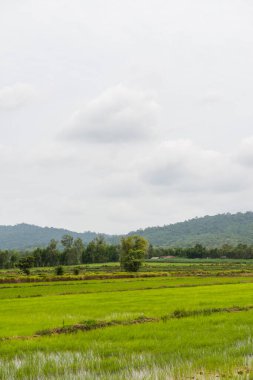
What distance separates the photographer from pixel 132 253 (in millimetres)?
103125

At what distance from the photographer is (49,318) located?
73.6 feet

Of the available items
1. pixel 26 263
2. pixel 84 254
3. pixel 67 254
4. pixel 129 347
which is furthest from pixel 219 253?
pixel 129 347

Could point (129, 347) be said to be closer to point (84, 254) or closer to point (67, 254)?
point (67, 254)

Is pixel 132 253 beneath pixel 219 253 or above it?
above

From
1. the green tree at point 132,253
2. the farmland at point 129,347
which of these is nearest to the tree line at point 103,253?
the green tree at point 132,253

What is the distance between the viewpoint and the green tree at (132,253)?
101 meters

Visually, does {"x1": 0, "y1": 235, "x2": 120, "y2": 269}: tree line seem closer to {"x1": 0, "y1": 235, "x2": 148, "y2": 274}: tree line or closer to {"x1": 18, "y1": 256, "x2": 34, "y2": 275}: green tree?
{"x1": 0, "y1": 235, "x2": 148, "y2": 274}: tree line

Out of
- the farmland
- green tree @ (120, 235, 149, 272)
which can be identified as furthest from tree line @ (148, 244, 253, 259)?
the farmland

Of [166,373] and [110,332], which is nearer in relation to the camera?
[166,373]

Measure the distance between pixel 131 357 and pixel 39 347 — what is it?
3896 millimetres

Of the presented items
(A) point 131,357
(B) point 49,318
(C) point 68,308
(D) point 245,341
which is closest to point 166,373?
(A) point 131,357

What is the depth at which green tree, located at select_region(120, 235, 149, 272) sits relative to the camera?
332ft

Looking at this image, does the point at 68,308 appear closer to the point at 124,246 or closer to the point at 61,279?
the point at 61,279

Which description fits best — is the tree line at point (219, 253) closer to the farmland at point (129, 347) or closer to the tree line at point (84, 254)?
the tree line at point (84, 254)
